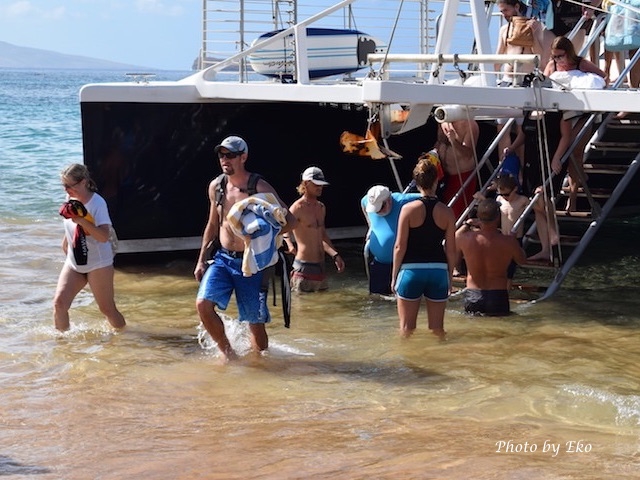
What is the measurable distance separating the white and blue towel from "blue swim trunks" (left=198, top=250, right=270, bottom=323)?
0.37 feet

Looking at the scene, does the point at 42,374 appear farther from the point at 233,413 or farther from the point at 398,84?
the point at 398,84

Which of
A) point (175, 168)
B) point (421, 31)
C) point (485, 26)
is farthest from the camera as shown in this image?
point (421, 31)

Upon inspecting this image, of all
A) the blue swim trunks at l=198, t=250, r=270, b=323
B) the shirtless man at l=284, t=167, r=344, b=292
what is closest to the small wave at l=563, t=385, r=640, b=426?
the blue swim trunks at l=198, t=250, r=270, b=323

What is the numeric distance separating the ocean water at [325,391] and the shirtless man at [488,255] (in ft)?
0.77

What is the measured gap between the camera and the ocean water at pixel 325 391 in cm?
593

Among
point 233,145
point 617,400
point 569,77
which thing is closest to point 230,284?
point 233,145

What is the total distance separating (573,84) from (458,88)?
1.06 meters

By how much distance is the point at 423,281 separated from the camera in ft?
26.9

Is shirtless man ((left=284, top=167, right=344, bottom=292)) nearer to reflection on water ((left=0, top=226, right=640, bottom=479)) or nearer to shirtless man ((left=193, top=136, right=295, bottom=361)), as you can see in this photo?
reflection on water ((left=0, top=226, right=640, bottom=479))

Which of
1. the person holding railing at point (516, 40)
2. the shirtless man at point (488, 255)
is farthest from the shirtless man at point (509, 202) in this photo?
the shirtless man at point (488, 255)

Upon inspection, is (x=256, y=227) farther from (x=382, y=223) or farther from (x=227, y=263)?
(x=382, y=223)

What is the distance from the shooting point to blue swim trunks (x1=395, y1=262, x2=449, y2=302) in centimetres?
813

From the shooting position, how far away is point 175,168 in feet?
39.2

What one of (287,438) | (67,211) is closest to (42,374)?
(67,211)
